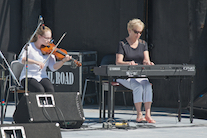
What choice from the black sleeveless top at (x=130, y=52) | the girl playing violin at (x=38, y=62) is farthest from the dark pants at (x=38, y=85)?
the black sleeveless top at (x=130, y=52)

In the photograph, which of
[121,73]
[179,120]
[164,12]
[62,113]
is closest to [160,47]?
[164,12]

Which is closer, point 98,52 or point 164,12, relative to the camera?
point 164,12

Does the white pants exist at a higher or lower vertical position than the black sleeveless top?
lower

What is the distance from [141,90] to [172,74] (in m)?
0.44

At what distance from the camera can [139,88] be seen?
16.5ft

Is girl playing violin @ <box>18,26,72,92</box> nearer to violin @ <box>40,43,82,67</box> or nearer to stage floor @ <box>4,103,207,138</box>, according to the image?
violin @ <box>40,43,82,67</box>

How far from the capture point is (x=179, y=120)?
5.20 m

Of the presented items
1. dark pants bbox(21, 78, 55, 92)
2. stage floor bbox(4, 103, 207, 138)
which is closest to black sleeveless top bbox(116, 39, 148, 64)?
stage floor bbox(4, 103, 207, 138)

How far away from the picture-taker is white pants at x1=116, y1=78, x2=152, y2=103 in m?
5.05

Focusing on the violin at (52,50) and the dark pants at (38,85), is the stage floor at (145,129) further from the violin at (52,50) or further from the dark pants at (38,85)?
the violin at (52,50)

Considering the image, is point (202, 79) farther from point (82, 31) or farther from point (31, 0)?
point (31, 0)

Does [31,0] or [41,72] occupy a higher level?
[31,0]

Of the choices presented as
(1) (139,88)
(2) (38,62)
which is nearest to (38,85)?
(2) (38,62)

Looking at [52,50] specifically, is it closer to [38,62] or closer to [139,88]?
[38,62]
